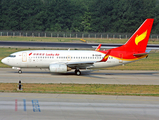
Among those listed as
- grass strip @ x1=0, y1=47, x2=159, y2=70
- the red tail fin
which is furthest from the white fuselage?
grass strip @ x1=0, y1=47, x2=159, y2=70

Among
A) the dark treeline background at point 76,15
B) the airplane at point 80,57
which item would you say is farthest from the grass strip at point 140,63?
the dark treeline background at point 76,15

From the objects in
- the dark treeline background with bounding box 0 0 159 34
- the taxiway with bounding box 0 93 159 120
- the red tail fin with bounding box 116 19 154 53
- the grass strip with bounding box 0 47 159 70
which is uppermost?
the dark treeline background with bounding box 0 0 159 34

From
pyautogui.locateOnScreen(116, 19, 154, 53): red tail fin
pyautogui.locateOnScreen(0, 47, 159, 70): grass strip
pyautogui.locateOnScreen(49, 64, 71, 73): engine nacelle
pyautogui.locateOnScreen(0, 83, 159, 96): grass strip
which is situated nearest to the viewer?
pyautogui.locateOnScreen(0, 83, 159, 96): grass strip

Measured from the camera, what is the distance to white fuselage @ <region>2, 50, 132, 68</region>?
110 ft

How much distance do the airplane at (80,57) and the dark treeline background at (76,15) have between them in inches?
2973

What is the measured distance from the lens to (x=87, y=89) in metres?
24.6

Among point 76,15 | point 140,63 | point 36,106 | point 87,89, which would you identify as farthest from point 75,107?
point 76,15

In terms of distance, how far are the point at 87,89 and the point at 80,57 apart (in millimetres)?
10052

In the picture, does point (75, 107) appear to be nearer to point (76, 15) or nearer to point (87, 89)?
point (87, 89)

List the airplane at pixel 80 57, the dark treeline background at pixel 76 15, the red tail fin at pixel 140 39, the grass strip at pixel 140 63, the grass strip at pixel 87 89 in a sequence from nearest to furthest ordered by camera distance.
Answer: the grass strip at pixel 87 89, the airplane at pixel 80 57, the red tail fin at pixel 140 39, the grass strip at pixel 140 63, the dark treeline background at pixel 76 15

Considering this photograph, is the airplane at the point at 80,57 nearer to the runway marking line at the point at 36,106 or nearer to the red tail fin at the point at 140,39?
the red tail fin at the point at 140,39

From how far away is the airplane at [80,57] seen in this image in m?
33.4

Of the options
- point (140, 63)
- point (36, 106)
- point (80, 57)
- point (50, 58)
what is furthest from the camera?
point (140, 63)

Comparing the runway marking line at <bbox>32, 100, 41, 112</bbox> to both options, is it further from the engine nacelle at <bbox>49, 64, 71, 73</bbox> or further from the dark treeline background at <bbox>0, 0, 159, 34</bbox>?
the dark treeline background at <bbox>0, 0, 159, 34</bbox>
